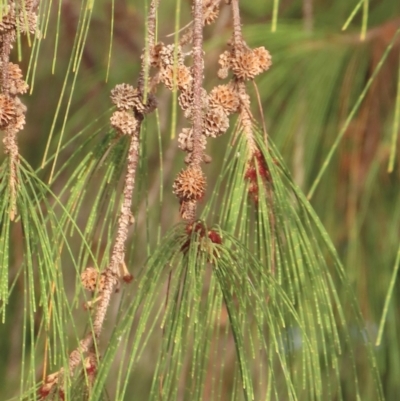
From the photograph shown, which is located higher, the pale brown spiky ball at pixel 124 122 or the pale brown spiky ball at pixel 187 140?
the pale brown spiky ball at pixel 124 122

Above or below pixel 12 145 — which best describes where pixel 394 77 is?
above

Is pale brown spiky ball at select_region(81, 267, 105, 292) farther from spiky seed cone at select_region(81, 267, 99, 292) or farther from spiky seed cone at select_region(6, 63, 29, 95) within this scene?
spiky seed cone at select_region(6, 63, 29, 95)

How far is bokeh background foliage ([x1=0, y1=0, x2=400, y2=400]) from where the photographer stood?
0.46 meters

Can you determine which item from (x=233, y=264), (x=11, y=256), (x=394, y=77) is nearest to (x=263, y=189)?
(x=233, y=264)

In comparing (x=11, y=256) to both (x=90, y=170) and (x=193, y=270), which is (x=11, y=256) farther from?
(x=193, y=270)

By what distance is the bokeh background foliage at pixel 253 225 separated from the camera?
0.46 m

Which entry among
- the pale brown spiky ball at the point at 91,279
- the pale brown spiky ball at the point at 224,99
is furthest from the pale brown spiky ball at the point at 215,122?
the pale brown spiky ball at the point at 91,279

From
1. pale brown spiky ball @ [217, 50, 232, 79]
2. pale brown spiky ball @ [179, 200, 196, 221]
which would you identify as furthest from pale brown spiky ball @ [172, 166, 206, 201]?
pale brown spiky ball @ [217, 50, 232, 79]

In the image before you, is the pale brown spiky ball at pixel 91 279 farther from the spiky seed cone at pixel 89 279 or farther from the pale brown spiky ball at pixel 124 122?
the pale brown spiky ball at pixel 124 122

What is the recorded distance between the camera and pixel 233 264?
459 millimetres

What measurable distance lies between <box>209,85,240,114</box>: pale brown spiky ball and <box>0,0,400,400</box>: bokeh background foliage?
0.02 m

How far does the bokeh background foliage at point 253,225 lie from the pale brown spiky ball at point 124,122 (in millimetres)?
30

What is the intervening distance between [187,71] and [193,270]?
151 mm

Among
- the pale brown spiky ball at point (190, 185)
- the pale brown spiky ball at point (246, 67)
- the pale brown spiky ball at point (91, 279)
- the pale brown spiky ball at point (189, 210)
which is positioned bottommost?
the pale brown spiky ball at point (91, 279)
